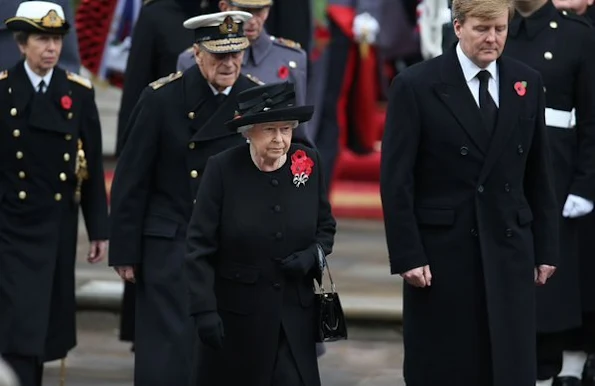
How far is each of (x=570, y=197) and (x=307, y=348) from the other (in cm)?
209

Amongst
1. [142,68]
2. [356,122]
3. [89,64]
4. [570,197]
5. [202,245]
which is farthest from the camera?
[356,122]

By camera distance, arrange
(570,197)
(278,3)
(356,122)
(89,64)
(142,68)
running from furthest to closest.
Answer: (356,122), (89,64), (278,3), (142,68), (570,197)

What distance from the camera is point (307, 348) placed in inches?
301

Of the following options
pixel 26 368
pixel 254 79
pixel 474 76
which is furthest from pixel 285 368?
pixel 26 368

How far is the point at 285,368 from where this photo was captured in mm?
7594

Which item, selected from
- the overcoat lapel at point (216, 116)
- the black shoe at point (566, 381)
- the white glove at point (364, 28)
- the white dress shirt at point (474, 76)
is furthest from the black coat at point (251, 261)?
the white glove at point (364, 28)

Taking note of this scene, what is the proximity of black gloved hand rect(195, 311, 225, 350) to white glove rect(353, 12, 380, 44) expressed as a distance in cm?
715

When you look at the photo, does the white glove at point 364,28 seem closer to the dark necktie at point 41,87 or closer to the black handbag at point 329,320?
the dark necktie at point 41,87

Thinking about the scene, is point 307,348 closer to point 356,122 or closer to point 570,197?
point 570,197

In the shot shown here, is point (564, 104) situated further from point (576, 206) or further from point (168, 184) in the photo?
point (168, 184)

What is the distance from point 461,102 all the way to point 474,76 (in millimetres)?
119

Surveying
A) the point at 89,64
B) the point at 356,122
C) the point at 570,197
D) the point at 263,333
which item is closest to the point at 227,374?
the point at 263,333

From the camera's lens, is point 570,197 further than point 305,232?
Yes

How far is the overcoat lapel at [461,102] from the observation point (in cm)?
781
